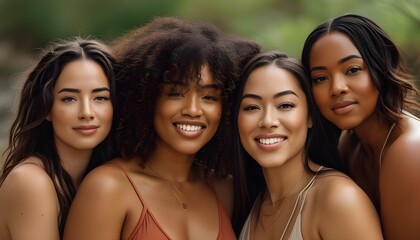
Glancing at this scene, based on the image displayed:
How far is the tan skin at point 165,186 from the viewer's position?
3.12 m

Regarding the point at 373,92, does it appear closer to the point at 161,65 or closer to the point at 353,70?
the point at 353,70

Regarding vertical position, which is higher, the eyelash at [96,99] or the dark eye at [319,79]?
the dark eye at [319,79]

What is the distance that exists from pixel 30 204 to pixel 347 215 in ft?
4.87

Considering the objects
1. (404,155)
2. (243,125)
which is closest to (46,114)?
(243,125)

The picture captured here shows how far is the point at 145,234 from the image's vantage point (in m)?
3.17

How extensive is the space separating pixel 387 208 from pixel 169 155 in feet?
3.71

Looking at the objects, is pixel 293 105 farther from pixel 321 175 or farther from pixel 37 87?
pixel 37 87

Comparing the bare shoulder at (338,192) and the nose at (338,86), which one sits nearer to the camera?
the bare shoulder at (338,192)

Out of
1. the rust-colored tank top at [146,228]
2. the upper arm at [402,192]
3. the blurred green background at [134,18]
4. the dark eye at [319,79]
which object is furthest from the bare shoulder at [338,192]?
the blurred green background at [134,18]

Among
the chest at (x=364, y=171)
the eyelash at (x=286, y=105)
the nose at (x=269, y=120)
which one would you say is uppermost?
the eyelash at (x=286, y=105)

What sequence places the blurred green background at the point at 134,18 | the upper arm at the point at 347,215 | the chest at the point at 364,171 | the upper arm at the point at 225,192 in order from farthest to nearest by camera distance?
1. the blurred green background at the point at 134,18
2. the upper arm at the point at 225,192
3. the chest at the point at 364,171
4. the upper arm at the point at 347,215

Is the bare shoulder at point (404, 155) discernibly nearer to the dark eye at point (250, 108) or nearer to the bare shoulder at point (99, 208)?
the dark eye at point (250, 108)

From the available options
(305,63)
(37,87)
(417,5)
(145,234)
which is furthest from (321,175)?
(417,5)

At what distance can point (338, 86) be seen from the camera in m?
3.24
